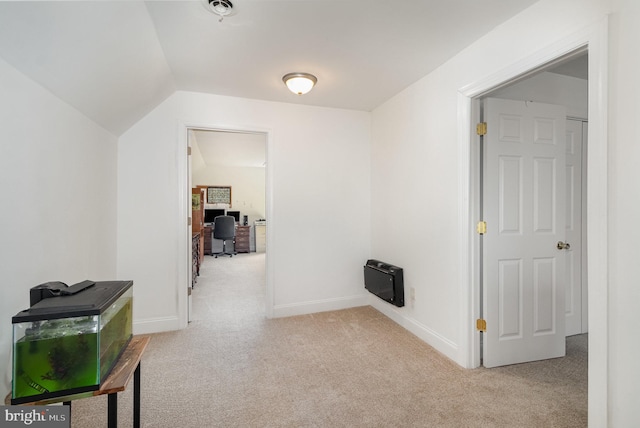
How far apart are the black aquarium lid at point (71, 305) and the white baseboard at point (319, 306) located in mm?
2202

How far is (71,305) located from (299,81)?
2.21m

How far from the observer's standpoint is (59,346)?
98 cm

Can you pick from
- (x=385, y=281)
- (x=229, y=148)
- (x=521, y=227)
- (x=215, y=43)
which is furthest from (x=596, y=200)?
(x=229, y=148)

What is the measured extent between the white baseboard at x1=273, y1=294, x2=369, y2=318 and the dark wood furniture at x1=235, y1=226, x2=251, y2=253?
4903 mm

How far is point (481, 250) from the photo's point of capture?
2.22 m

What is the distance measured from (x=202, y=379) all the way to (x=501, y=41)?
9.96 ft

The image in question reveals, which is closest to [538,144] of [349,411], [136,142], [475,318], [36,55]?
[475,318]

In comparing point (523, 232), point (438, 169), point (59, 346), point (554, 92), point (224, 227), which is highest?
point (554, 92)

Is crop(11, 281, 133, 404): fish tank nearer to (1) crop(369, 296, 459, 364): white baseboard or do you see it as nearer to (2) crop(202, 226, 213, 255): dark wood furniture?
(1) crop(369, 296, 459, 364): white baseboard

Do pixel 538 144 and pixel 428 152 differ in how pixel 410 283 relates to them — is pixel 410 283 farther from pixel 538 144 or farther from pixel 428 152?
pixel 538 144

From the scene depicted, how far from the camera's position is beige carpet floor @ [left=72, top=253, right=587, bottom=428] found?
1.66 m

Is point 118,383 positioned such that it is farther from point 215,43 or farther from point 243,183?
point 243,183

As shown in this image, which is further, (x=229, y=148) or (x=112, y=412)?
(x=229, y=148)

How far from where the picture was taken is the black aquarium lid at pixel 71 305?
95 centimetres
